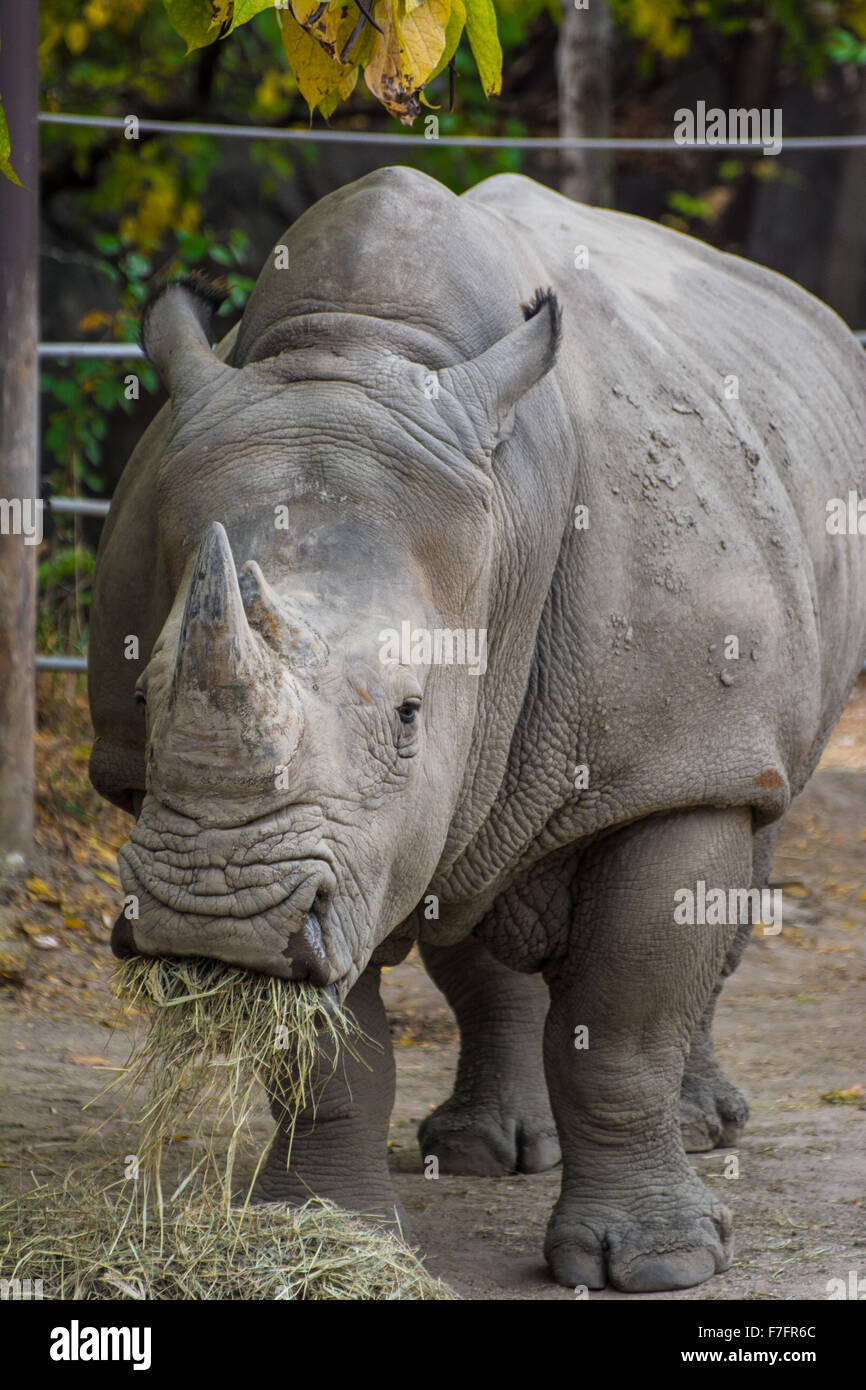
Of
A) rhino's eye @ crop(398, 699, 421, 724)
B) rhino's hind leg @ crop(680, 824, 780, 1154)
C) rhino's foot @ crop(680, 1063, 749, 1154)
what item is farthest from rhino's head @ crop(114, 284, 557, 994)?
rhino's foot @ crop(680, 1063, 749, 1154)

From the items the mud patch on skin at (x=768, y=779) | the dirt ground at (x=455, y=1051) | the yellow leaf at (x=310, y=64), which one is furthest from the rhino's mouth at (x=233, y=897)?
the yellow leaf at (x=310, y=64)

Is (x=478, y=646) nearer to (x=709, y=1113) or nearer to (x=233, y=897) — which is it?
(x=233, y=897)

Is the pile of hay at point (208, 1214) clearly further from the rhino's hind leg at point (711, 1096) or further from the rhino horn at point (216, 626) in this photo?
the rhino's hind leg at point (711, 1096)

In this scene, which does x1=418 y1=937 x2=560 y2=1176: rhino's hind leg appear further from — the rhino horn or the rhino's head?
the rhino horn

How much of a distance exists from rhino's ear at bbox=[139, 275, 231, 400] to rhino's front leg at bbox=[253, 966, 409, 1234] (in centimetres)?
136

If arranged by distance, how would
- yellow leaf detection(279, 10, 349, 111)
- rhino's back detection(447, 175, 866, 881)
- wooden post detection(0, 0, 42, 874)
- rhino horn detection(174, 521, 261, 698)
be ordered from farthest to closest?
wooden post detection(0, 0, 42, 874) → rhino's back detection(447, 175, 866, 881) → yellow leaf detection(279, 10, 349, 111) → rhino horn detection(174, 521, 261, 698)

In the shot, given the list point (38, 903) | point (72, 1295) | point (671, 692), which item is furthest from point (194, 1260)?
point (38, 903)

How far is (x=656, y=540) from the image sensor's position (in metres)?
4.09

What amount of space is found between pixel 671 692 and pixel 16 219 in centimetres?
365

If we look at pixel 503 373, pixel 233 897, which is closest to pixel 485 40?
pixel 503 373

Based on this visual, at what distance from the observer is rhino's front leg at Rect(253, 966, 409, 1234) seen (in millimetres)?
4289

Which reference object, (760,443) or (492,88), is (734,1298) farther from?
(492,88)

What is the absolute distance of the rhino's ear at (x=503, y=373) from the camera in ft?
12.0

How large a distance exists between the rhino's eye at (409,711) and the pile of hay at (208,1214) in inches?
20.1
